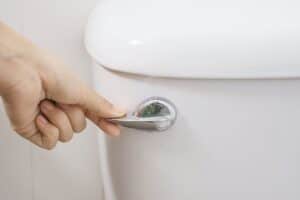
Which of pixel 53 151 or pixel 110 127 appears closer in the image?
pixel 110 127

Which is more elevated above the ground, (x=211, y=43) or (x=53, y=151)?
(x=211, y=43)

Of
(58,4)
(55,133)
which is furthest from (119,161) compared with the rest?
(58,4)

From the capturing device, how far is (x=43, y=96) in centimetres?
38

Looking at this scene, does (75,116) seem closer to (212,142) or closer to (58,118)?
(58,118)

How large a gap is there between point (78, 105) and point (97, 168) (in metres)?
0.25

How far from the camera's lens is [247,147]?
0.41 m

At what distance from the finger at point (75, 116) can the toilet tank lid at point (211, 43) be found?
0.05 m

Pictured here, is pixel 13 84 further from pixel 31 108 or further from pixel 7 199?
pixel 7 199

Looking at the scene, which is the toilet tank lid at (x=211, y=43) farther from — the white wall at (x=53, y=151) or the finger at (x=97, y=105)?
the white wall at (x=53, y=151)

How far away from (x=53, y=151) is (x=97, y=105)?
0.24m

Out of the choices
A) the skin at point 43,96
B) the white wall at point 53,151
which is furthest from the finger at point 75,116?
the white wall at point 53,151

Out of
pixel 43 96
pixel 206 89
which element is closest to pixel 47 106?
pixel 43 96

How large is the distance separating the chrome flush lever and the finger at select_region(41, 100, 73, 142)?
47 millimetres

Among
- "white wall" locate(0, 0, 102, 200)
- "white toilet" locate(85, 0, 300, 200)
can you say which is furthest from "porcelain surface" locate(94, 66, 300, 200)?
"white wall" locate(0, 0, 102, 200)
